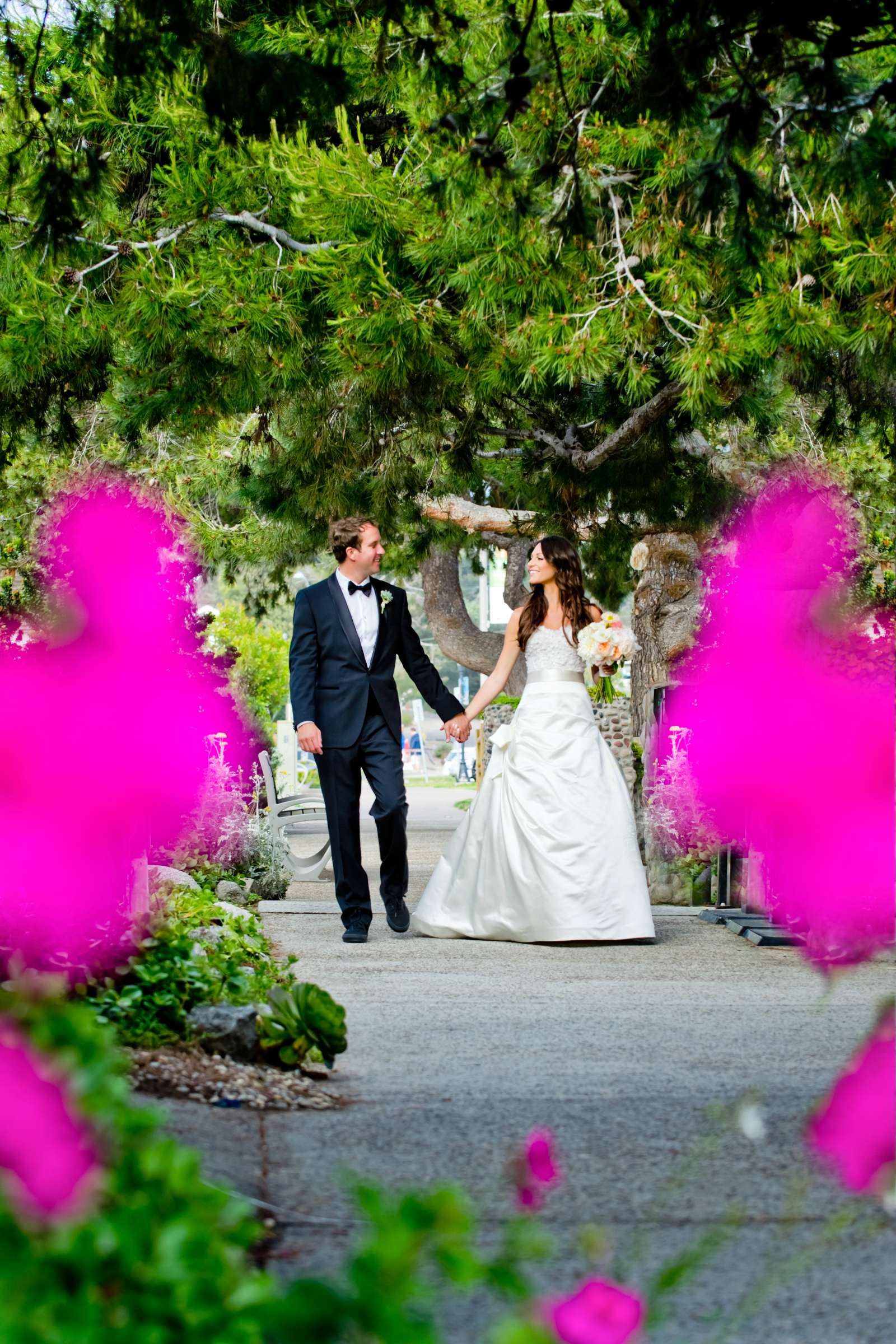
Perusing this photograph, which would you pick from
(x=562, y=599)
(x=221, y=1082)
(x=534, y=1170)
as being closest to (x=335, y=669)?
(x=562, y=599)

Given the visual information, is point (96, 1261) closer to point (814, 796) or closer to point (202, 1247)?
point (202, 1247)

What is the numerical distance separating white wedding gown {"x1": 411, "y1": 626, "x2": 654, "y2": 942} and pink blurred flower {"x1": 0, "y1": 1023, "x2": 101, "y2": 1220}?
678 centimetres

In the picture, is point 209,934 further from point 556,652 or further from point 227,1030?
point 556,652

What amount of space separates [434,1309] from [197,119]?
23.7 feet

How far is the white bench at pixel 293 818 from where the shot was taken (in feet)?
36.2

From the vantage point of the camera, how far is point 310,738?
27.8 feet

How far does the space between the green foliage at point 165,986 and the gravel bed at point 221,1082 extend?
0.47ft

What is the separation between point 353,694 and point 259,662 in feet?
41.7

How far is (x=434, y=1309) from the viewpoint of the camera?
108 inches

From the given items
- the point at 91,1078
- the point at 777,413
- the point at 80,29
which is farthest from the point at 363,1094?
the point at 777,413

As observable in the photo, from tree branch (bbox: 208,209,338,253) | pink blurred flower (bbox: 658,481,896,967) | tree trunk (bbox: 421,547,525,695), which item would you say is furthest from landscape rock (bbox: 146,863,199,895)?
tree trunk (bbox: 421,547,525,695)

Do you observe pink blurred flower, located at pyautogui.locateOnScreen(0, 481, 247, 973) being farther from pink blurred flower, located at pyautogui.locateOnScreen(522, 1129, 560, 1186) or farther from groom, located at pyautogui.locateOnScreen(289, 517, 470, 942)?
groom, located at pyautogui.locateOnScreen(289, 517, 470, 942)

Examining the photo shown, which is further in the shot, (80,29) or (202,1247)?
(80,29)

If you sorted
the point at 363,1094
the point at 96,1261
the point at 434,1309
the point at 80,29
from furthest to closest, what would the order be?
the point at 80,29 → the point at 363,1094 → the point at 434,1309 → the point at 96,1261
